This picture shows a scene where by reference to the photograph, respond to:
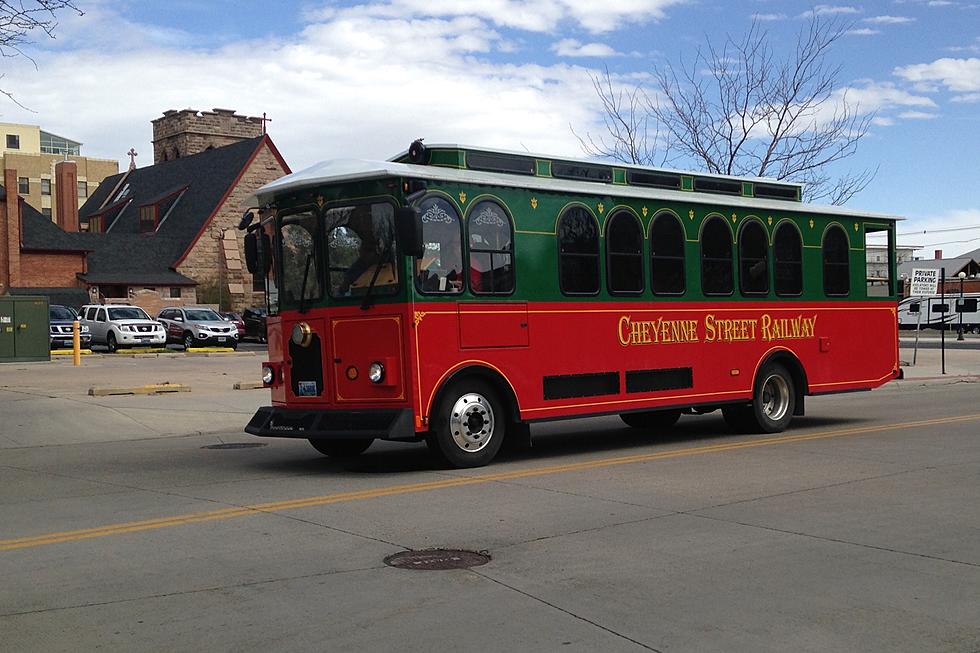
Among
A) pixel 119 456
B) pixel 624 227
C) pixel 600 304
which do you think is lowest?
pixel 119 456

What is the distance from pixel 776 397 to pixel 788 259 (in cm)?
193

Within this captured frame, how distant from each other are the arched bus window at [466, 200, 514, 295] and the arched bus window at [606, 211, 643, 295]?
5.41 feet

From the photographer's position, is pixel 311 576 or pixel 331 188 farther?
pixel 331 188

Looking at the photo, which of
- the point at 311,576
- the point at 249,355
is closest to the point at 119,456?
the point at 311,576

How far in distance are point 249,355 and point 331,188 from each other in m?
26.6

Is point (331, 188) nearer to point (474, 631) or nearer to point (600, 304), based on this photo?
point (600, 304)

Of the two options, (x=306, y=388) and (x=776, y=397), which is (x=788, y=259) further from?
(x=306, y=388)

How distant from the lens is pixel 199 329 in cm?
4384

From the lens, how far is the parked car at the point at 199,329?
43.9 meters

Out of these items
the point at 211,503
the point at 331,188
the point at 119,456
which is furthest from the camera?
the point at 119,456

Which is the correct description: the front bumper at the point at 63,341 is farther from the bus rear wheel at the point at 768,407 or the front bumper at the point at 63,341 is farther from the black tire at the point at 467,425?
the black tire at the point at 467,425

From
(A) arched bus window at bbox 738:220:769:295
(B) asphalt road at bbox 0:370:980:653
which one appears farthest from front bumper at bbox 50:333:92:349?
(A) arched bus window at bbox 738:220:769:295

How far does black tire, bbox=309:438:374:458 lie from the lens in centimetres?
1300

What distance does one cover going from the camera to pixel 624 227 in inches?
531
